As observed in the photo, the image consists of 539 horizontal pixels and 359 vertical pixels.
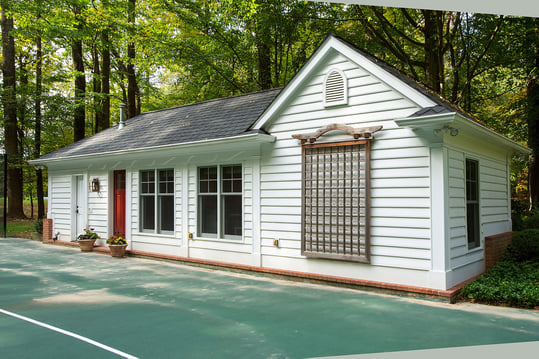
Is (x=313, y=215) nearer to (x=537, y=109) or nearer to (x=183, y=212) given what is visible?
(x=183, y=212)

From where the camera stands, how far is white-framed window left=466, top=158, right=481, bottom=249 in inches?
275

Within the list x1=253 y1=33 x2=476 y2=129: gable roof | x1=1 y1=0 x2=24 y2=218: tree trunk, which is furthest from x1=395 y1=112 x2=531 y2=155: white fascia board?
x1=1 y1=0 x2=24 y2=218: tree trunk

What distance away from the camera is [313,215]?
7.11m

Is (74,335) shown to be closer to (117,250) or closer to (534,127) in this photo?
(117,250)

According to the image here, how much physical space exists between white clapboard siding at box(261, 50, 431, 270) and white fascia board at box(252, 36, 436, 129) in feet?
0.45

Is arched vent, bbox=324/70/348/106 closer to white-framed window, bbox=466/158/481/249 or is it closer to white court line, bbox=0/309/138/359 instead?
white-framed window, bbox=466/158/481/249

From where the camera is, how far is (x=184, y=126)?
10.3m

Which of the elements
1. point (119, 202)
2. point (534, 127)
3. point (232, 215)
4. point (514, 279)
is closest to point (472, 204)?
point (514, 279)

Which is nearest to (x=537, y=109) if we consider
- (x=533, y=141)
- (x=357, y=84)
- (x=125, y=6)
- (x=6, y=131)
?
(x=533, y=141)

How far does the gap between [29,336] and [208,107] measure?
7836mm

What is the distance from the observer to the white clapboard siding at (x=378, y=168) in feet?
19.9

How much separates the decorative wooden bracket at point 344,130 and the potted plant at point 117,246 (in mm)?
6026

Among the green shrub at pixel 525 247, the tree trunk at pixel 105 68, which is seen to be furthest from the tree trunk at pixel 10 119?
the green shrub at pixel 525 247

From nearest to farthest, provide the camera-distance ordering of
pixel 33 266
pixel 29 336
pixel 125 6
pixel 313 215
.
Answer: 1. pixel 29 336
2. pixel 313 215
3. pixel 33 266
4. pixel 125 6
